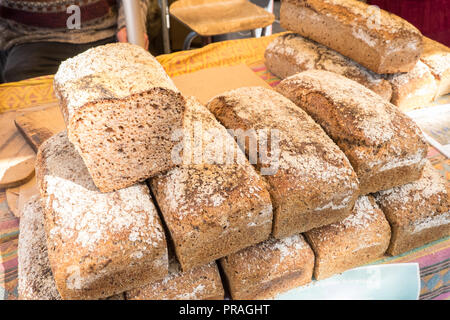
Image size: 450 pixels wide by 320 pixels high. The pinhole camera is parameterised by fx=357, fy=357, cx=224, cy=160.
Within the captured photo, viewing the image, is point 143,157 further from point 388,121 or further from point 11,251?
point 388,121

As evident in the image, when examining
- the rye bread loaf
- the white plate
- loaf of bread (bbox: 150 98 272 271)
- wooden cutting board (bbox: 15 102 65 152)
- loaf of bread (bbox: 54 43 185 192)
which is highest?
loaf of bread (bbox: 54 43 185 192)

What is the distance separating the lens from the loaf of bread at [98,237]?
0.89m

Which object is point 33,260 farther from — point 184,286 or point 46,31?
point 46,31

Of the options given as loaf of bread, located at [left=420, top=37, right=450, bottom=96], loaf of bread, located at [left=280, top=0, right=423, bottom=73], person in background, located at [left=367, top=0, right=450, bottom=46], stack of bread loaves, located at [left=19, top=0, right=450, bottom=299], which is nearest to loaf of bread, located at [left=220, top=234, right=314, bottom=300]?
stack of bread loaves, located at [left=19, top=0, right=450, bottom=299]

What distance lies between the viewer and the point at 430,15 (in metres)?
3.23

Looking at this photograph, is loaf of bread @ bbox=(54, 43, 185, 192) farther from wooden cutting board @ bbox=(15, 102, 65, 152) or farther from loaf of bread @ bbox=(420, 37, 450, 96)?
loaf of bread @ bbox=(420, 37, 450, 96)

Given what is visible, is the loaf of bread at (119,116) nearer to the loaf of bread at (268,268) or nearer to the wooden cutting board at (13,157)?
the loaf of bread at (268,268)

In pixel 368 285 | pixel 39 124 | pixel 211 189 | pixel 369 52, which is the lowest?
pixel 368 285

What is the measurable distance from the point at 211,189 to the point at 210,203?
44 mm

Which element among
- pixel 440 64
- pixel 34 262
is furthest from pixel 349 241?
pixel 440 64

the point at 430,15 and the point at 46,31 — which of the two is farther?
the point at 430,15

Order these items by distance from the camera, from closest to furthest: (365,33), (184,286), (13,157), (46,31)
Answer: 1. (184,286)
2. (13,157)
3. (365,33)
4. (46,31)

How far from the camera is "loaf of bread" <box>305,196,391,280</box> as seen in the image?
1.17 m

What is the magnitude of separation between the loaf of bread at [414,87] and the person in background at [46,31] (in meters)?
1.84
